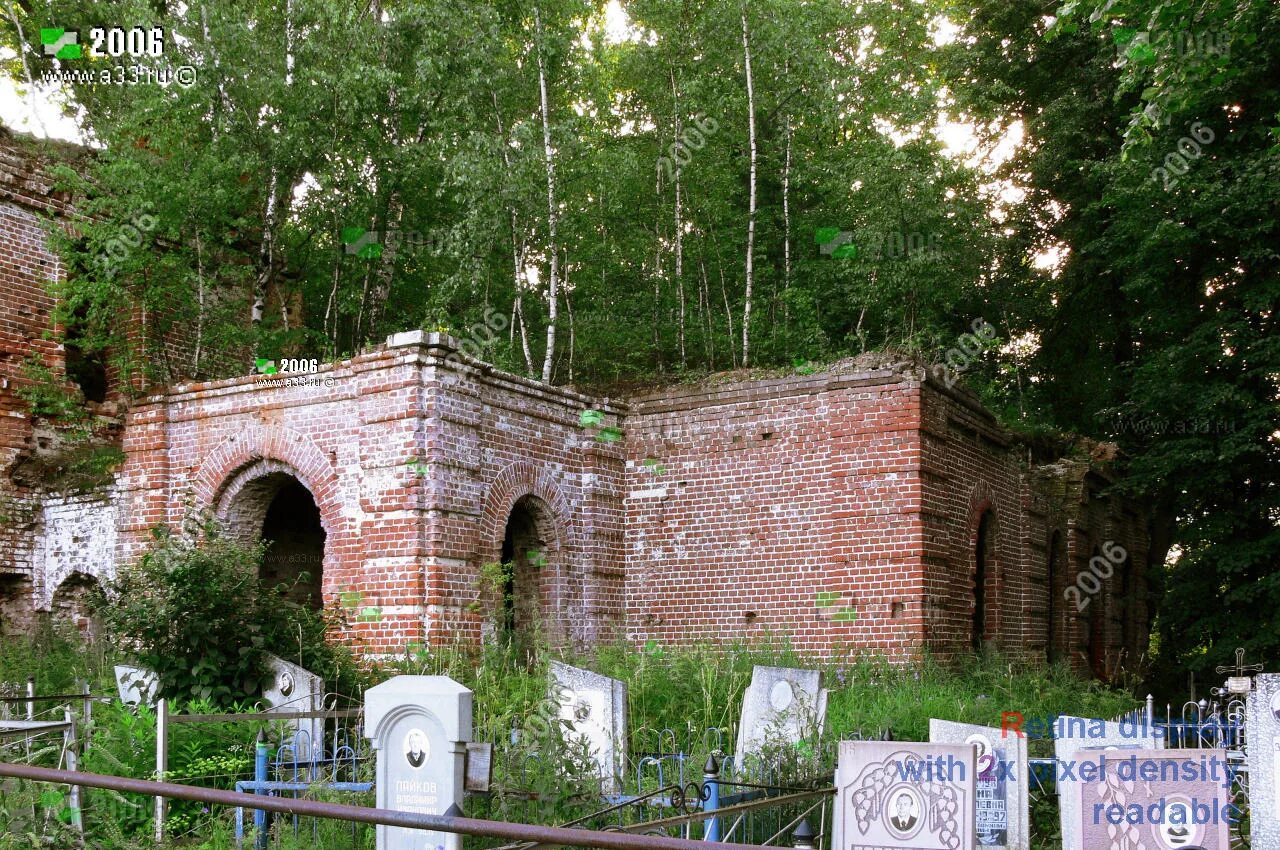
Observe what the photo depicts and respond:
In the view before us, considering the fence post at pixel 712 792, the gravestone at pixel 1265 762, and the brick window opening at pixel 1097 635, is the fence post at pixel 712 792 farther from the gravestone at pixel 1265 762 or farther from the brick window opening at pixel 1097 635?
the brick window opening at pixel 1097 635

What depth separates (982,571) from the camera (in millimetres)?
16406

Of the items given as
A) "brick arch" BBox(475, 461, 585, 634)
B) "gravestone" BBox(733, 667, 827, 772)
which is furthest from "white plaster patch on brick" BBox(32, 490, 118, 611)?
"gravestone" BBox(733, 667, 827, 772)

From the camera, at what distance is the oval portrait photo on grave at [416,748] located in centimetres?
709

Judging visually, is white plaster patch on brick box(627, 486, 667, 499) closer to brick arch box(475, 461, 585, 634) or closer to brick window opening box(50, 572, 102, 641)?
brick arch box(475, 461, 585, 634)

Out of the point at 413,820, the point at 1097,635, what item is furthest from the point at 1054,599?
the point at 413,820

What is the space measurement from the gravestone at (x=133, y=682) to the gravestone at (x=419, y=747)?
15.1 ft

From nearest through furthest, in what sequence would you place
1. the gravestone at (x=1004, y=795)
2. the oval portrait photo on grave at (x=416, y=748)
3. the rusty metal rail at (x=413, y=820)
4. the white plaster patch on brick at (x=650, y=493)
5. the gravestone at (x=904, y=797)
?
the rusty metal rail at (x=413, y=820), the gravestone at (x=904, y=797), the oval portrait photo on grave at (x=416, y=748), the gravestone at (x=1004, y=795), the white plaster patch on brick at (x=650, y=493)

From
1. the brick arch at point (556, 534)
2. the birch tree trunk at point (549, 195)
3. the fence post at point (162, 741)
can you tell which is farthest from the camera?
the birch tree trunk at point (549, 195)

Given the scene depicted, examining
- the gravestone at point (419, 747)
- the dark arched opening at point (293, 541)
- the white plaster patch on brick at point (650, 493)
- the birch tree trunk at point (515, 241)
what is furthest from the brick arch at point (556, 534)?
the gravestone at point (419, 747)

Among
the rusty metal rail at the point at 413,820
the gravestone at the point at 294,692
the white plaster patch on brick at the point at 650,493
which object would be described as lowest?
the gravestone at the point at 294,692

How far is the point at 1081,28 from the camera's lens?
21938mm

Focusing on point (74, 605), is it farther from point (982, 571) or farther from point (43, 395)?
point (982, 571)

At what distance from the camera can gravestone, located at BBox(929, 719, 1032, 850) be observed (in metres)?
8.23

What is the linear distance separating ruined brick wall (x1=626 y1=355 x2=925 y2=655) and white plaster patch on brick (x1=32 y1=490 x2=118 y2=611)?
22.6ft
